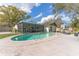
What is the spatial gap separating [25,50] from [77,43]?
780mm

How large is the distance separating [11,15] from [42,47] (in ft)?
2.21

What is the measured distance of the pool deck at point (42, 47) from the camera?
2.36 meters

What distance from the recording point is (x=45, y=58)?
2344 mm

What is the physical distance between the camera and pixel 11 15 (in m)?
2.43

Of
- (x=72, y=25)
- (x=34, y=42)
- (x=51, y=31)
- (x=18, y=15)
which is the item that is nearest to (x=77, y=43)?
(x=72, y=25)

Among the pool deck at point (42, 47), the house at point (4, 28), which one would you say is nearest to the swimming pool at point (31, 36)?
the pool deck at point (42, 47)

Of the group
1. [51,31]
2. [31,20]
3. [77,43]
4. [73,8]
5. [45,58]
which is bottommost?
[45,58]

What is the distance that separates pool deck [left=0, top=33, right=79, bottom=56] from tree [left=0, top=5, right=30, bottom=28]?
24cm

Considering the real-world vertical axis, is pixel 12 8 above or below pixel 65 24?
above

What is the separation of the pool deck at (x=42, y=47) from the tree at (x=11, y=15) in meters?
0.24

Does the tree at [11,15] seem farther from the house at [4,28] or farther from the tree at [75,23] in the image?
the tree at [75,23]

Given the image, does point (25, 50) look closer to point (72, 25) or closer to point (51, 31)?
point (51, 31)

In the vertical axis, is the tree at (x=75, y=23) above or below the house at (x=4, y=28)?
above

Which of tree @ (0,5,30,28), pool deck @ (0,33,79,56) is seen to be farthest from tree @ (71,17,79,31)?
tree @ (0,5,30,28)
